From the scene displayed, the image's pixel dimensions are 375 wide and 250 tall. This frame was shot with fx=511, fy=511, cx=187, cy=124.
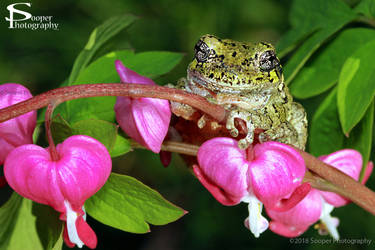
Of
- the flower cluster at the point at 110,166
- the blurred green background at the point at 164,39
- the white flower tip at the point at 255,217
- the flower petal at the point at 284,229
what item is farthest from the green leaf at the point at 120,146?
the blurred green background at the point at 164,39

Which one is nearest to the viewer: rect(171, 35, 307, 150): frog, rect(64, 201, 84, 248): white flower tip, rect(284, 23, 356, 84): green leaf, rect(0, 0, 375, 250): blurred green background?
rect(64, 201, 84, 248): white flower tip

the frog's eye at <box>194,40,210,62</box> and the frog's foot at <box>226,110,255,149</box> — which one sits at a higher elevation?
the frog's eye at <box>194,40,210,62</box>

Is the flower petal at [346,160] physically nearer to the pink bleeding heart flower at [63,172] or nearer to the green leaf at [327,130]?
the green leaf at [327,130]

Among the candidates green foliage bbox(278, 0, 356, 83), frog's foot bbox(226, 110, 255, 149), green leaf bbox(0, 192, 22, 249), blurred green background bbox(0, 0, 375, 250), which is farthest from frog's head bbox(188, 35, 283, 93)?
blurred green background bbox(0, 0, 375, 250)

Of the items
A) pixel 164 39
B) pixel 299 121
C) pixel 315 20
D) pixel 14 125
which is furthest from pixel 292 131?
pixel 164 39

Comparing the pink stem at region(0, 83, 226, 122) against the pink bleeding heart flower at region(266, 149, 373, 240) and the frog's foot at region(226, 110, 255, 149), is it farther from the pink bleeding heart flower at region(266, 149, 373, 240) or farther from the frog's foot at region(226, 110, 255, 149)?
the pink bleeding heart flower at region(266, 149, 373, 240)

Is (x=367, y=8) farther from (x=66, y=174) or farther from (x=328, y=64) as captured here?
(x=66, y=174)
